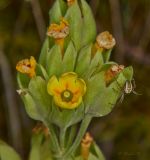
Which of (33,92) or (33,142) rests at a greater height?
(33,92)

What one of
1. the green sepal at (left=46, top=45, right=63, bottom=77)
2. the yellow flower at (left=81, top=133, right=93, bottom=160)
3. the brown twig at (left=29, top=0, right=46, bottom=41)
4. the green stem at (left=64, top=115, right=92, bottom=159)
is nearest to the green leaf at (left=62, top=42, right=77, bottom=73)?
the green sepal at (left=46, top=45, right=63, bottom=77)

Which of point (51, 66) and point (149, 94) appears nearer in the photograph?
point (51, 66)

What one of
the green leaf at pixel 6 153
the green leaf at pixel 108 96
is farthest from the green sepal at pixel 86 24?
the green leaf at pixel 6 153

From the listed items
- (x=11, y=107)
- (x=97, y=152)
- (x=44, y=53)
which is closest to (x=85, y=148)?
(x=97, y=152)

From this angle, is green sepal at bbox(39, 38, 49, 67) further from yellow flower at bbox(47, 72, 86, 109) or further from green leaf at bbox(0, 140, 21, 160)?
green leaf at bbox(0, 140, 21, 160)

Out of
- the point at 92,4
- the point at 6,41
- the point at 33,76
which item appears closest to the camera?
the point at 33,76

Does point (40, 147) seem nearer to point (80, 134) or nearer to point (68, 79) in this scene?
point (80, 134)

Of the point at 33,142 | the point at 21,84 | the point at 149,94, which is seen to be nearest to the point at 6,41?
the point at 149,94

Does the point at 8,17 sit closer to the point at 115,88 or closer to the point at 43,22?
the point at 43,22
